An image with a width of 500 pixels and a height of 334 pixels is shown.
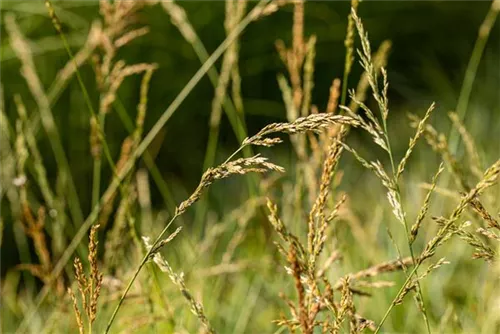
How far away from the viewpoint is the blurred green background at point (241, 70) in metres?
3.86

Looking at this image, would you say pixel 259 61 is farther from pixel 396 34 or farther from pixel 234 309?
pixel 234 309

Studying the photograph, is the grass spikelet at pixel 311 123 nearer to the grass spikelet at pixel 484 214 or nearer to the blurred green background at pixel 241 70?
the grass spikelet at pixel 484 214

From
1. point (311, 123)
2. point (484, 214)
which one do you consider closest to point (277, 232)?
point (311, 123)

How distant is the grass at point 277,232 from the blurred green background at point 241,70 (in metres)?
0.66

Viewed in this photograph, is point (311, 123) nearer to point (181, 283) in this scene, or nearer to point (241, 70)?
point (181, 283)

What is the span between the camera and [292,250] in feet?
2.76

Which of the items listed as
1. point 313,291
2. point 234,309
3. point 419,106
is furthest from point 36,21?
point 313,291

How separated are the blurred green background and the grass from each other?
66 cm

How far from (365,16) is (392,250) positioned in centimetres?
286

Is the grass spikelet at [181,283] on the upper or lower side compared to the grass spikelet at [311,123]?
lower

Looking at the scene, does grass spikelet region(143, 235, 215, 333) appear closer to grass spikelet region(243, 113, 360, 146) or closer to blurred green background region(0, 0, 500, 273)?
grass spikelet region(243, 113, 360, 146)

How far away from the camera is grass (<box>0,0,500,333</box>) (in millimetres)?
972

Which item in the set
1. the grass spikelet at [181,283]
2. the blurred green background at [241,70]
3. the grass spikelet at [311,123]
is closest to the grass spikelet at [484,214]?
the grass spikelet at [311,123]

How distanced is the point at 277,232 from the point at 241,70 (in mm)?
3544
